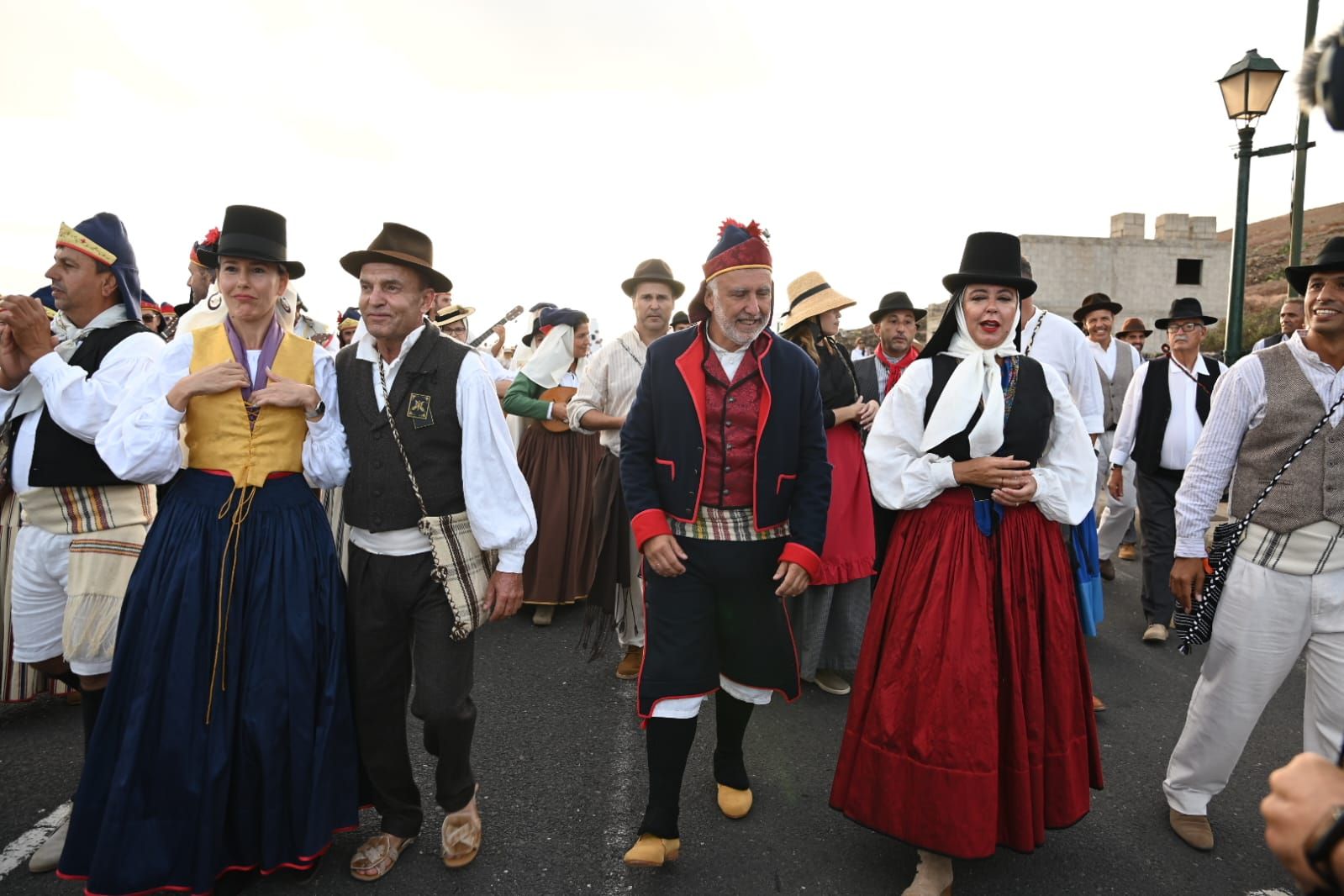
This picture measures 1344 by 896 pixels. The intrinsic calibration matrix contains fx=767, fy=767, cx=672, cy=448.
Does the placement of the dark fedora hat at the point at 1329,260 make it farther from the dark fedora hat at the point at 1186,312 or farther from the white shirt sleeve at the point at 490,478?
the dark fedora hat at the point at 1186,312

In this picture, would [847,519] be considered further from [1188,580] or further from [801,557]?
[1188,580]

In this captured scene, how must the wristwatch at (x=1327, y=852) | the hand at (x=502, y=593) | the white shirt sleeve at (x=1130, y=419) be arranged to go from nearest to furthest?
1. the wristwatch at (x=1327, y=852)
2. the hand at (x=502, y=593)
3. the white shirt sleeve at (x=1130, y=419)

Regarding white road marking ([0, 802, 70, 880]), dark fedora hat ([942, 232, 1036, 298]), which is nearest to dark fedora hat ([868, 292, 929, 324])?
dark fedora hat ([942, 232, 1036, 298])

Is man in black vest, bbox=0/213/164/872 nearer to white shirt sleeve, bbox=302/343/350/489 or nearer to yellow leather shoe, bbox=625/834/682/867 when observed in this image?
white shirt sleeve, bbox=302/343/350/489

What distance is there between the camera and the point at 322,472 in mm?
2666

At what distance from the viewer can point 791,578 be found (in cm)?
277

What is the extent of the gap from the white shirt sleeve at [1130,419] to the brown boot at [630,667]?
390 cm

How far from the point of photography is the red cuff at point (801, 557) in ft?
9.14

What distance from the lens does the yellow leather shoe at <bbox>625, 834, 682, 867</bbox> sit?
8.93 ft

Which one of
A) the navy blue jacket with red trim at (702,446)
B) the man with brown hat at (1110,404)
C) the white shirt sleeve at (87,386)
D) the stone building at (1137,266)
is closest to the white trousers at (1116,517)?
the man with brown hat at (1110,404)

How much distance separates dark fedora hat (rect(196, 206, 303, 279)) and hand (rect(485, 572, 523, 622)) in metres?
1.36

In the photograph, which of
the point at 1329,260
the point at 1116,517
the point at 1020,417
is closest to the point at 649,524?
the point at 1020,417

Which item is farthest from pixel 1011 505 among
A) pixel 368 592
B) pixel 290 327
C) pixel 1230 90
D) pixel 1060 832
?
pixel 1230 90

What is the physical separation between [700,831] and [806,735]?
1.01m
